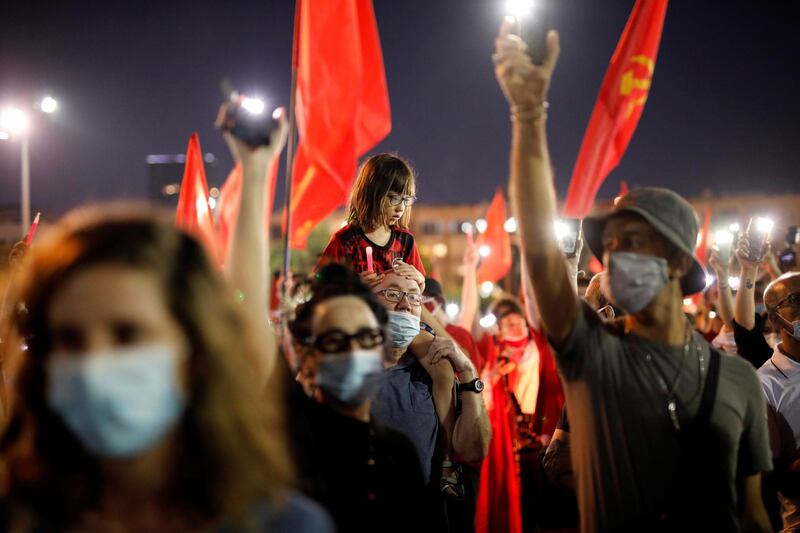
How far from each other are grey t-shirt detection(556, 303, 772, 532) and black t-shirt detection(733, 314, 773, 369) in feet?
8.69

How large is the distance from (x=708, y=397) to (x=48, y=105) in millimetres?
18406

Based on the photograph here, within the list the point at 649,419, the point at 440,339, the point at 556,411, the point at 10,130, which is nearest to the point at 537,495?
the point at 556,411

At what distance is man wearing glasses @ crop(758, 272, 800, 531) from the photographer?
385cm

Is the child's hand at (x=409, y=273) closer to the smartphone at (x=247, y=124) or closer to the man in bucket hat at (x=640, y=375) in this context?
the man in bucket hat at (x=640, y=375)

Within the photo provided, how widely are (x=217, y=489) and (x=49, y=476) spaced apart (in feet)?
1.25

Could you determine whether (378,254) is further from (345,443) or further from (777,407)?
(777,407)

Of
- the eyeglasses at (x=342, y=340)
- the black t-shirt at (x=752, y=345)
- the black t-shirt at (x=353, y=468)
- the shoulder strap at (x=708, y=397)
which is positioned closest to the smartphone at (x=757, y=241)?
the black t-shirt at (x=752, y=345)

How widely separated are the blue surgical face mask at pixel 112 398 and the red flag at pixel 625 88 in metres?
4.97

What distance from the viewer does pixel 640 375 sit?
2.48 m

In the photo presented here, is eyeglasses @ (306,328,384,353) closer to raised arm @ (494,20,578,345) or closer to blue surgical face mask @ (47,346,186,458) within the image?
raised arm @ (494,20,578,345)

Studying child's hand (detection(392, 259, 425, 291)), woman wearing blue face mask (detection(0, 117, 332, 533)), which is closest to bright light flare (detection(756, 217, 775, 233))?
child's hand (detection(392, 259, 425, 291))

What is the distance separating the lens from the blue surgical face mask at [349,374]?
2422 millimetres

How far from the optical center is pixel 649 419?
7.91ft

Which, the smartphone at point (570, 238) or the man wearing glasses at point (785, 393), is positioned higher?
the smartphone at point (570, 238)
